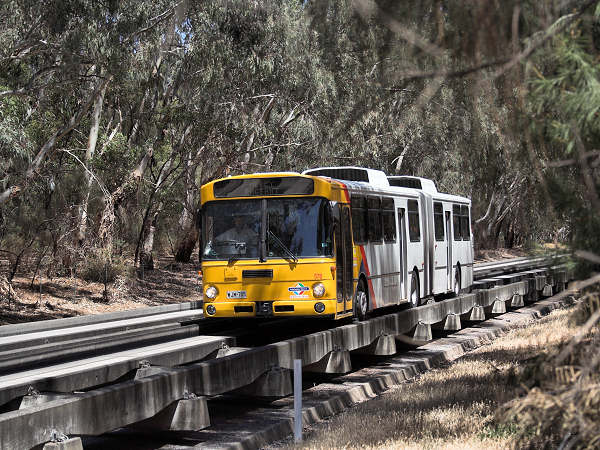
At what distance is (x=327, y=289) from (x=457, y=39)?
373 inches

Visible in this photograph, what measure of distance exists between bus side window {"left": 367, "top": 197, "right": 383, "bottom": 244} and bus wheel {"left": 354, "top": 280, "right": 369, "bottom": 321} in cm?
102

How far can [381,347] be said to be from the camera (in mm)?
15188

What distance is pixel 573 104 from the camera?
5.80 metres

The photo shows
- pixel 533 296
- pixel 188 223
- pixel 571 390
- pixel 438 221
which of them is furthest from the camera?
pixel 188 223

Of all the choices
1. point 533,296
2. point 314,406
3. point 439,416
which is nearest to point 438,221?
point 533,296

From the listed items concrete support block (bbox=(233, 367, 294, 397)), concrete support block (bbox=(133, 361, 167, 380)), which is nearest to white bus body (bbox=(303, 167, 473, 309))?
concrete support block (bbox=(233, 367, 294, 397))

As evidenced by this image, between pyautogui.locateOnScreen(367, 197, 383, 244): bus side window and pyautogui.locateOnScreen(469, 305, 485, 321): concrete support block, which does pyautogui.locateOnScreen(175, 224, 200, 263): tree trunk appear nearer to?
pyautogui.locateOnScreen(469, 305, 485, 321): concrete support block

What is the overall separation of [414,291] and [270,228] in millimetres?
6675

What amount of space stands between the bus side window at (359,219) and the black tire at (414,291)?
150 inches

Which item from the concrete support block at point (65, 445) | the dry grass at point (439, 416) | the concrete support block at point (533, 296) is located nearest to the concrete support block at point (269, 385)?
the dry grass at point (439, 416)

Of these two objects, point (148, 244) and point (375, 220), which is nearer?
point (375, 220)

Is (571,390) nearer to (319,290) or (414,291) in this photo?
(319,290)

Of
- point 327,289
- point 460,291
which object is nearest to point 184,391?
point 327,289

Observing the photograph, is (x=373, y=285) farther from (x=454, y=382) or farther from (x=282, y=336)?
(x=454, y=382)
